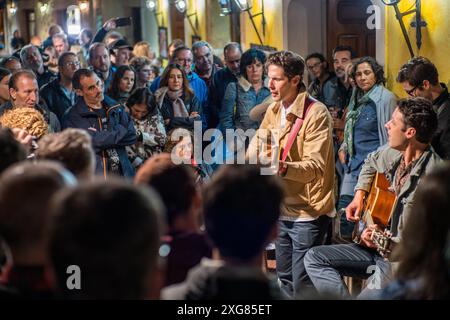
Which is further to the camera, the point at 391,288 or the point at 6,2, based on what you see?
the point at 6,2

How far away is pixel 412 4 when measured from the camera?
7.01m

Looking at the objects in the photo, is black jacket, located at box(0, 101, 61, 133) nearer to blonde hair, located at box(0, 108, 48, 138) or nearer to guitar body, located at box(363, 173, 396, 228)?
blonde hair, located at box(0, 108, 48, 138)

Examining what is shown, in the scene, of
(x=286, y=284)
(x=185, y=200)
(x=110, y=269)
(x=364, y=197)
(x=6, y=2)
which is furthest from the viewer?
(x=6, y=2)

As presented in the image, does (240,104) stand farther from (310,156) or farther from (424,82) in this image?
(310,156)

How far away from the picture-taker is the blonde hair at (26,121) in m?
4.74

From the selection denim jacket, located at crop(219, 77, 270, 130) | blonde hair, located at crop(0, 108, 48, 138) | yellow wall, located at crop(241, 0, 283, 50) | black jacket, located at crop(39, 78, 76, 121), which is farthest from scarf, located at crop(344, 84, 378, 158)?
yellow wall, located at crop(241, 0, 283, 50)

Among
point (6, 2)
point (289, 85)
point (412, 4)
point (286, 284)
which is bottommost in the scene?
point (286, 284)

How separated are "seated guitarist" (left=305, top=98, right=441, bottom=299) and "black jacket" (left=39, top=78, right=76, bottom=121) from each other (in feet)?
12.1

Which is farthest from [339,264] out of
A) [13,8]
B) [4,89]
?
[13,8]

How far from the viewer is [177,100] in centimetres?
756

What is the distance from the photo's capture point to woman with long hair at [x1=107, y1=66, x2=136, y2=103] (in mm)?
8234
